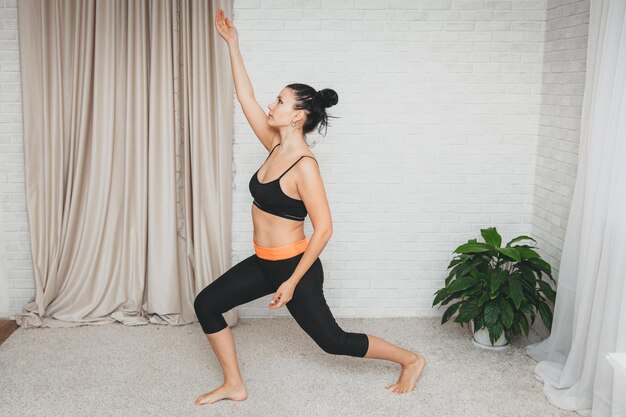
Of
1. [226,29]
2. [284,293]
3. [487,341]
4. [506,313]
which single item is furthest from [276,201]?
[487,341]

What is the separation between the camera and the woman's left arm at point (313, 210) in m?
2.87

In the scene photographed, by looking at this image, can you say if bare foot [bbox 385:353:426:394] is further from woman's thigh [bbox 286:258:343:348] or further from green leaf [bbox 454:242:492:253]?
green leaf [bbox 454:242:492:253]

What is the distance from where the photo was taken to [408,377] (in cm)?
329

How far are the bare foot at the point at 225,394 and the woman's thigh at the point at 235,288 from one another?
367 millimetres

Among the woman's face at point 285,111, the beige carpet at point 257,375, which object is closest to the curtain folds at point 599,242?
the beige carpet at point 257,375

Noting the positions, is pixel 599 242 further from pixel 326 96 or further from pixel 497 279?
pixel 326 96

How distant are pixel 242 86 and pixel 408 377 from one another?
1.52 meters

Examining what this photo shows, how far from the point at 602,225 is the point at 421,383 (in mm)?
1090

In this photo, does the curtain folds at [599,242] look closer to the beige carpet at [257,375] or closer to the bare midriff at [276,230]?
the beige carpet at [257,375]

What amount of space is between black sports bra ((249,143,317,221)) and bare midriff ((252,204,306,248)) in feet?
0.07

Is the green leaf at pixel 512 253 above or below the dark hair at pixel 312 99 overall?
below

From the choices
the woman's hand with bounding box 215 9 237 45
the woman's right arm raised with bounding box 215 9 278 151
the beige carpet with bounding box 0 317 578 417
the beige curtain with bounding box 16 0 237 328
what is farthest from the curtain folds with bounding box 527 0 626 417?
the beige curtain with bounding box 16 0 237 328

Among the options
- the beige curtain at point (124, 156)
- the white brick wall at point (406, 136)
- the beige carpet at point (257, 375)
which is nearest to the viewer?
the beige carpet at point (257, 375)

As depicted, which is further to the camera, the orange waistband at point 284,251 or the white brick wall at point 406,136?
the white brick wall at point 406,136
